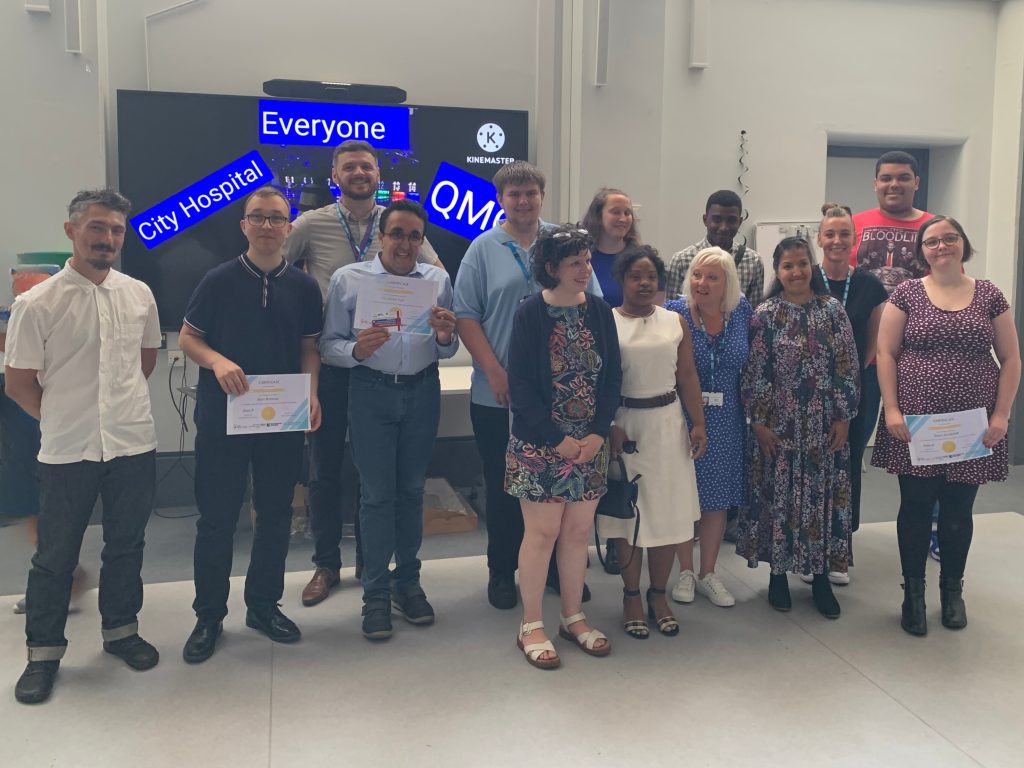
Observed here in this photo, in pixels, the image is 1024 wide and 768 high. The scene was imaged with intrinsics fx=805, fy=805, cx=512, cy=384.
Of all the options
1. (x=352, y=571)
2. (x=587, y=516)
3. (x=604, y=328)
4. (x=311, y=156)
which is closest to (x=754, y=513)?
(x=587, y=516)

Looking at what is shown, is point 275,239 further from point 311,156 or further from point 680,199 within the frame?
point 680,199

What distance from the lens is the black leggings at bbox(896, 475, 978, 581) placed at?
2863mm

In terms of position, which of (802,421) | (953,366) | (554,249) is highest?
(554,249)

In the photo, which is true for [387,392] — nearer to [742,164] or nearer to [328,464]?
[328,464]

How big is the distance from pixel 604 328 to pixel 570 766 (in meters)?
1.28

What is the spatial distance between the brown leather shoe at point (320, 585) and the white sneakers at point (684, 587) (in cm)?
138

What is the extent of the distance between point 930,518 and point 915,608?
328mm

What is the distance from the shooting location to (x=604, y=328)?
258 cm

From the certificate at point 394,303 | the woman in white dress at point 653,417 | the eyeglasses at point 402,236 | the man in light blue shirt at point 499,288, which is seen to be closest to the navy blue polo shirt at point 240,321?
the certificate at point 394,303

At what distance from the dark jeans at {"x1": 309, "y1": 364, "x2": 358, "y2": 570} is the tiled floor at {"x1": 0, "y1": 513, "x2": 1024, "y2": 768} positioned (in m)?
0.24

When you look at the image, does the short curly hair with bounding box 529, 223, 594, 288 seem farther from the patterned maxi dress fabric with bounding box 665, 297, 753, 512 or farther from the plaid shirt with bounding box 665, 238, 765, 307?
the plaid shirt with bounding box 665, 238, 765, 307

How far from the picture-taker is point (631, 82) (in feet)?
15.5
